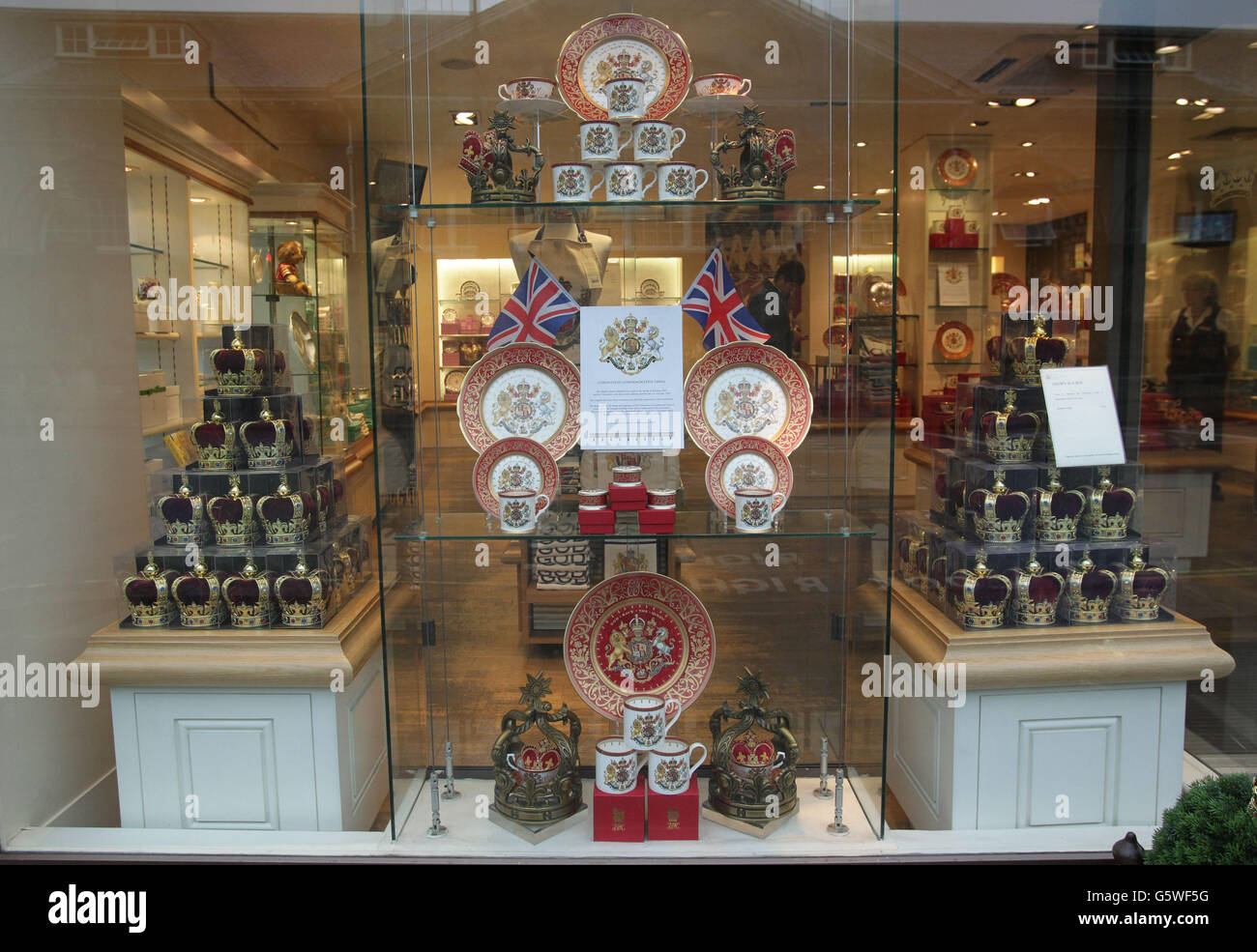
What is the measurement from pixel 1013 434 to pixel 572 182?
1155mm

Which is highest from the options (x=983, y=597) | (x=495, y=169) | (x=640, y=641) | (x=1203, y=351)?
(x=495, y=169)

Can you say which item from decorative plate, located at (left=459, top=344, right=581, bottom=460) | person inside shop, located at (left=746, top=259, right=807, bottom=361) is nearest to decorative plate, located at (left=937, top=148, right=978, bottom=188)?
person inside shop, located at (left=746, top=259, right=807, bottom=361)

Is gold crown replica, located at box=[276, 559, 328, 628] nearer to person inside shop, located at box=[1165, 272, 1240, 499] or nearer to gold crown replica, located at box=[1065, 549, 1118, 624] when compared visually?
gold crown replica, located at box=[1065, 549, 1118, 624]

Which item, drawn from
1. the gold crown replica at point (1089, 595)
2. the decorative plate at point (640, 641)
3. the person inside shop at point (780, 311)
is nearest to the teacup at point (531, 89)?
the person inside shop at point (780, 311)

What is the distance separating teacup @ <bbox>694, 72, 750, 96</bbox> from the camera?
→ 1.96m

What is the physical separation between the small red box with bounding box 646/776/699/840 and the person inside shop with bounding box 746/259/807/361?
0.99 m

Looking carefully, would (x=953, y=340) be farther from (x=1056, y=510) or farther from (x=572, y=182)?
(x=572, y=182)

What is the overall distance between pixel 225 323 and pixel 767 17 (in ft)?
4.94

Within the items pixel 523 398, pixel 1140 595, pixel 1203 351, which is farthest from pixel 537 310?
pixel 1203 351

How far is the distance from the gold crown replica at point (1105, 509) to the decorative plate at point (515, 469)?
123 centimetres

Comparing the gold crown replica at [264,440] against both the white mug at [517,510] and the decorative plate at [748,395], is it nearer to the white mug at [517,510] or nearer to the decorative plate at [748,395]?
the white mug at [517,510]

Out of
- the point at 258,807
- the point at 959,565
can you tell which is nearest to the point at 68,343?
the point at 258,807

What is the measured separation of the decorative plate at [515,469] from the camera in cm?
195

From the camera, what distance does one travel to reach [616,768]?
182 centimetres
